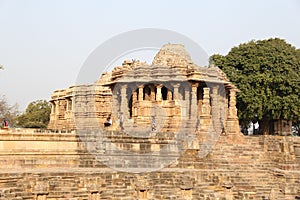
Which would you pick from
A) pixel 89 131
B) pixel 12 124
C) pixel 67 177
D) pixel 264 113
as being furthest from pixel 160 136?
pixel 12 124

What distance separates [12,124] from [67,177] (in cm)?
2765

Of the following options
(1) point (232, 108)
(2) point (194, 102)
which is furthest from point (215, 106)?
(2) point (194, 102)

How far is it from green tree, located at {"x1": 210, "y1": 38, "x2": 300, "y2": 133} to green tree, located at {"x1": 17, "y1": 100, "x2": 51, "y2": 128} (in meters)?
19.9

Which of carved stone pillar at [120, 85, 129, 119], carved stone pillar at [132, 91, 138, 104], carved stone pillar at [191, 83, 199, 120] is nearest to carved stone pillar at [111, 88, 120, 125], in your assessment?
carved stone pillar at [120, 85, 129, 119]

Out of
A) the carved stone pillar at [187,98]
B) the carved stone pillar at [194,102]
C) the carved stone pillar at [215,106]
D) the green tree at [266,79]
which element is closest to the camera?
the carved stone pillar at [194,102]

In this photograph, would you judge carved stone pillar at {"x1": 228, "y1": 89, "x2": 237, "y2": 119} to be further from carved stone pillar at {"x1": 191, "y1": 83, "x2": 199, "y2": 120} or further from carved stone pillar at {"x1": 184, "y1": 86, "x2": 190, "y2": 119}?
carved stone pillar at {"x1": 184, "y1": 86, "x2": 190, "y2": 119}

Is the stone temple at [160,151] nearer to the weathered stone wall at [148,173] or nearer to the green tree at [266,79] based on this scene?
the weathered stone wall at [148,173]

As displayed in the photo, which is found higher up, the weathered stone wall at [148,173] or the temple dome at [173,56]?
the temple dome at [173,56]

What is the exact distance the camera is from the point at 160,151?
890 inches

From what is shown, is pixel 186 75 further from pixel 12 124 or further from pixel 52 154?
pixel 12 124

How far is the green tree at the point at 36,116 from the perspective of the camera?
1843 inches

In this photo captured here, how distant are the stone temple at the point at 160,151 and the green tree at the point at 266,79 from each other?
14.3ft

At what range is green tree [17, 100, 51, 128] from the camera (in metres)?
46.8

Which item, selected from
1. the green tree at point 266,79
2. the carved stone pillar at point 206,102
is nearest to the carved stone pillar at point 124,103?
the carved stone pillar at point 206,102
